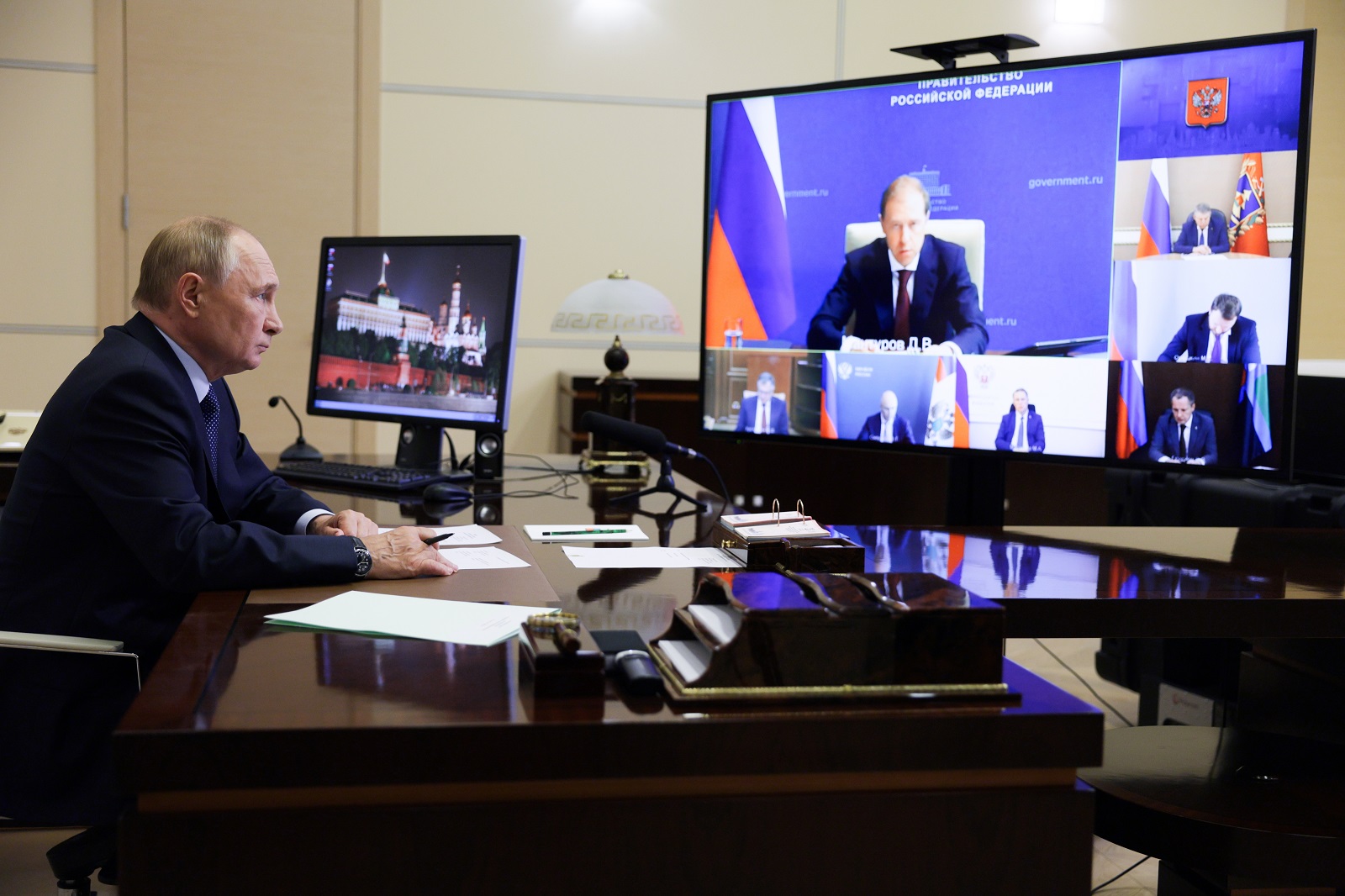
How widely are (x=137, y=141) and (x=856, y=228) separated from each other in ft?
11.1

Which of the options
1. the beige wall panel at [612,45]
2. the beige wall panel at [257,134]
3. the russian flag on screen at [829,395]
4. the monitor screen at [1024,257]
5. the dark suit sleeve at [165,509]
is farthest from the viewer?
the beige wall panel at [612,45]

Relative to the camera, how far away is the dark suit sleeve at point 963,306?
226 centimetres

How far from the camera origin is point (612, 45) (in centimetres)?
485

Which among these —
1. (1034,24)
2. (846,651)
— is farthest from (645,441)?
(1034,24)

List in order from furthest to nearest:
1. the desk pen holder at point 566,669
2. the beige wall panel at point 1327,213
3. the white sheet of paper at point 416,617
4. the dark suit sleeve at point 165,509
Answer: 1. the beige wall panel at point 1327,213
2. the dark suit sleeve at point 165,509
3. the white sheet of paper at point 416,617
4. the desk pen holder at point 566,669

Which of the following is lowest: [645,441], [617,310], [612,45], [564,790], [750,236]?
[564,790]

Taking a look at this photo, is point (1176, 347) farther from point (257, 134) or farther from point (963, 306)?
point (257, 134)

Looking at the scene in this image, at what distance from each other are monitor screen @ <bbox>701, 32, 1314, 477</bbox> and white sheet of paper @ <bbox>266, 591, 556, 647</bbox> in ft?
3.92

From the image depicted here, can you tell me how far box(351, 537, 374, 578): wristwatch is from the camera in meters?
1.55

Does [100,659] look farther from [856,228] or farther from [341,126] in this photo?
[341,126]

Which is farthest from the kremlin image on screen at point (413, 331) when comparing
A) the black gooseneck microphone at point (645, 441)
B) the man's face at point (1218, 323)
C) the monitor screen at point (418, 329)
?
the man's face at point (1218, 323)

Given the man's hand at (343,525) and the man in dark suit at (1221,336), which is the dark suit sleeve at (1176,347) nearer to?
the man in dark suit at (1221,336)

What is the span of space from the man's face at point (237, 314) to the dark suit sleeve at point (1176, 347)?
1.54 metres

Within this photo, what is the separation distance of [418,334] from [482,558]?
44.4 inches
